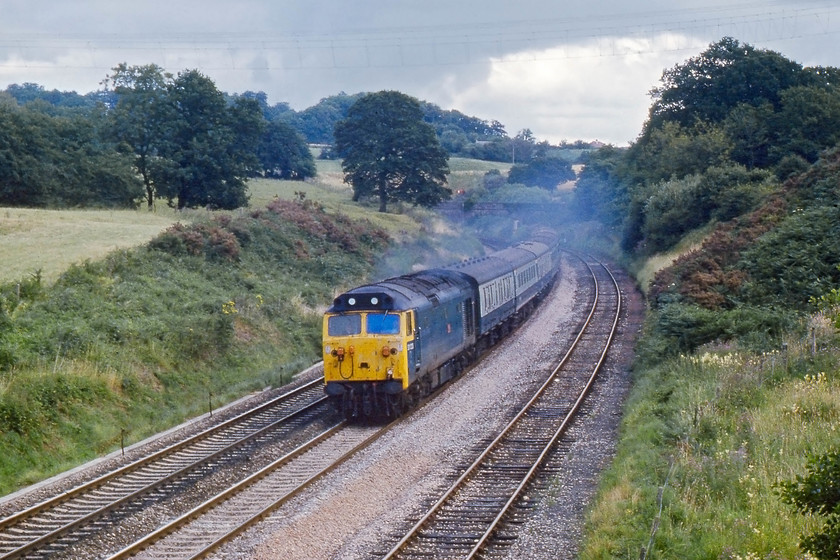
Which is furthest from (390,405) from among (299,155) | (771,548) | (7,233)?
(299,155)

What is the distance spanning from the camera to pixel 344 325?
65.4ft

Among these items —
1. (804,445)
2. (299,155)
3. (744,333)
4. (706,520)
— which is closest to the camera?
(706,520)

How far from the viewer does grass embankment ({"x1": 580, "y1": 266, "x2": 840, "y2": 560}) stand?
10.4 m

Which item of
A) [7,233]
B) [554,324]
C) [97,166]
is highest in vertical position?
[97,166]

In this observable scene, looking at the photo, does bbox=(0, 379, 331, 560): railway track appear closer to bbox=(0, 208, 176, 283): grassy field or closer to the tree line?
bbox=(0, 208, 176, 283): grassy field

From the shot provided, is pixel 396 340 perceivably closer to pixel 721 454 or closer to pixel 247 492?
pixel 247 492

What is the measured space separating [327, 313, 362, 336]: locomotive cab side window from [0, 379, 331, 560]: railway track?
7.33ft

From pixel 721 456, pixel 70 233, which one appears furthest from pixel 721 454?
pixel 70 233

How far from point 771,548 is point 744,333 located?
13.5 m

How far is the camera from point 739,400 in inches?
629

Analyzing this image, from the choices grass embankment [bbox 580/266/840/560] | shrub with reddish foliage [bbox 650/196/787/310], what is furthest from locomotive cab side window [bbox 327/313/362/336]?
shrub with reddish foliage [bbox 650/196/787/310]

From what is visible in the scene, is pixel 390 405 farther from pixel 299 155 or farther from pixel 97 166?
pixel 299 155

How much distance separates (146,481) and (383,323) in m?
6.26

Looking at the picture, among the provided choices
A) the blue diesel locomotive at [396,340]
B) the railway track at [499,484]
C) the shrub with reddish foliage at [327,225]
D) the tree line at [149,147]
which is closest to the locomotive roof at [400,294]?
the blue diesel locomotive at [396,340]
